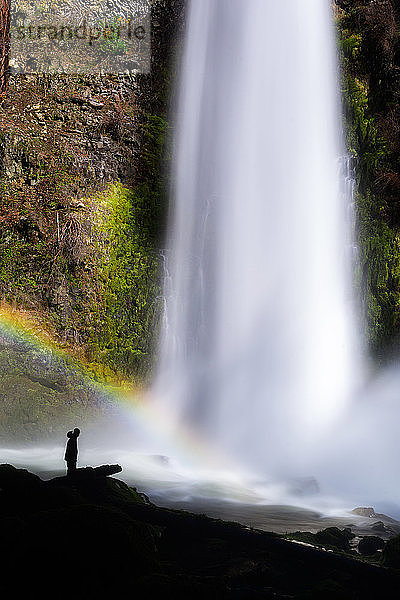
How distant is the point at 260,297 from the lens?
12.7 m

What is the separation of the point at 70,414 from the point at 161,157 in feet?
22.3

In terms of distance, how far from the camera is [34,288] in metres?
11.9

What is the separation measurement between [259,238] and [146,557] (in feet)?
34.2

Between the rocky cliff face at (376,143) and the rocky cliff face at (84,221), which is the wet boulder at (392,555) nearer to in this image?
the rocky cliff face at (84,221)

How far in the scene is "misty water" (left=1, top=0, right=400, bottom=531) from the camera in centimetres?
951

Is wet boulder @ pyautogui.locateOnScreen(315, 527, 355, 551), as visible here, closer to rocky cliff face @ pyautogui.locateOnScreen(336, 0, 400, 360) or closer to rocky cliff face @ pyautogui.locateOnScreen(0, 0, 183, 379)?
rocky cliff face @ pyautogui.locateOnScreen(0, 0, 183, 379)

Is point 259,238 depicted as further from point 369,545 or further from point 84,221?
point 369,545

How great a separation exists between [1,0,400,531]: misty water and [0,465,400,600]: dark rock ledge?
3706mm

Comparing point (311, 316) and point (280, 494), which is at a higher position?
point (311, 316)

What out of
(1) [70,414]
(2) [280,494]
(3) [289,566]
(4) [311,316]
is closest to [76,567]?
(3) [289,566]

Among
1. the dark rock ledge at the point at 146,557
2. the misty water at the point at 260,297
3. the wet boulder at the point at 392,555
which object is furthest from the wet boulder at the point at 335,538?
the misty water at the point at 260,297

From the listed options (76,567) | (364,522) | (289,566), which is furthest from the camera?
(364,522)

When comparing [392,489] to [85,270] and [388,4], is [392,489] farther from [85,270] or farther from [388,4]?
[388,4]

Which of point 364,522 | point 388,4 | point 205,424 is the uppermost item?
point 388,4
